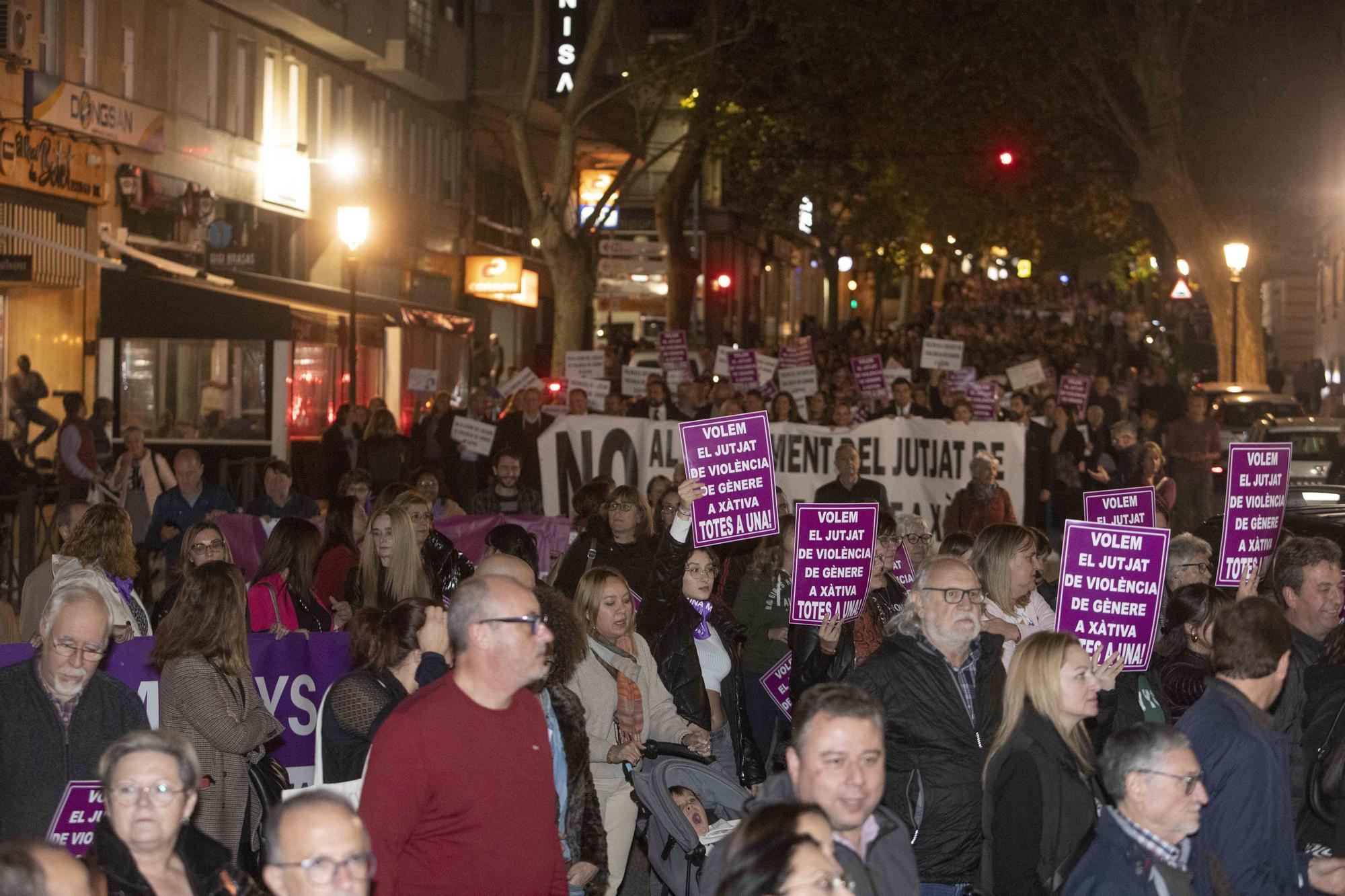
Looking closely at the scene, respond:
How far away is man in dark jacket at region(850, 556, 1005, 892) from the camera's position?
20.2ft

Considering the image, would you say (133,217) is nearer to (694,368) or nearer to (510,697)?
(694,368)

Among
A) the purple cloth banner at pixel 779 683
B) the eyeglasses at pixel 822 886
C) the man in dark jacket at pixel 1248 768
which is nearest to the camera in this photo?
the eyeglasses at pixel 822 886

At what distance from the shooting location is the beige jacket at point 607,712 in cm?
769

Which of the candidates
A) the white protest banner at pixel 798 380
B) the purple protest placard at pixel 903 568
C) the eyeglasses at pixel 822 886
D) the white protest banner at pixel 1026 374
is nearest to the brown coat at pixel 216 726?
the eyeglasses at pixel 822 886

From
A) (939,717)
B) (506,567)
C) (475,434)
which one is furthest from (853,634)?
(475,434)

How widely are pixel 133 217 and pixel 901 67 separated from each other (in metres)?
13.7

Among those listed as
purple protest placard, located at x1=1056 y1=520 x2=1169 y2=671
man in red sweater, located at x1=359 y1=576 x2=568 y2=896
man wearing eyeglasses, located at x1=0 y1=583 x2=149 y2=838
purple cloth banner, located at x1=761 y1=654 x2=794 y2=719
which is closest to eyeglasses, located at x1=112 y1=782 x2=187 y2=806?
man in red sweater, located at x1=359 y1=576 x2=568 y2=896

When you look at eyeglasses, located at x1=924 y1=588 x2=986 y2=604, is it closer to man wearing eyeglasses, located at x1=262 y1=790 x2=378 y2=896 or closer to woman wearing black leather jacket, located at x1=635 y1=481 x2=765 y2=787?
woman wearing black leather jacket, located at x1=635 y1=481 x2=765 y2=787

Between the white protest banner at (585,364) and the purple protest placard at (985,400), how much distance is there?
508cm

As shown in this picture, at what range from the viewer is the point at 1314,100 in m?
46.5

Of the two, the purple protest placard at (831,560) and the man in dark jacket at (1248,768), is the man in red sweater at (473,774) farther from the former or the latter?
the purple protest placard at (831,560)

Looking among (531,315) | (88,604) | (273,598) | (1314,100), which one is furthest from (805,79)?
(88,604)

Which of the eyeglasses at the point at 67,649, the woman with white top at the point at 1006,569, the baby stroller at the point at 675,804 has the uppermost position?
the woman with white top at the point at 1006,569

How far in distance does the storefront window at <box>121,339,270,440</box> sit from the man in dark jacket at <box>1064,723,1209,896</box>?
21.5 metres
